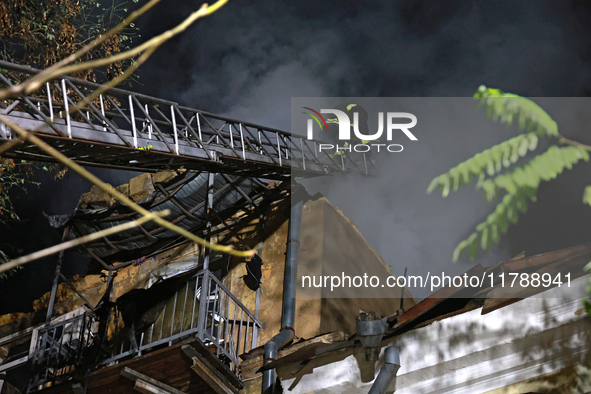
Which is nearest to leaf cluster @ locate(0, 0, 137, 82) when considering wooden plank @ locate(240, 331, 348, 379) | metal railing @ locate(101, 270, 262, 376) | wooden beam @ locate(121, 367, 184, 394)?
metal railing @ locate(101, 270, 262, 376)

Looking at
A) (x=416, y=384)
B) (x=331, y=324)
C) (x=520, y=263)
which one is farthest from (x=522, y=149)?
(x=331, y=324)

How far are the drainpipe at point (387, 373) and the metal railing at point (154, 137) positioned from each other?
480 centimetres

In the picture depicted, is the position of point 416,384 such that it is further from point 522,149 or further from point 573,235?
point 522,149

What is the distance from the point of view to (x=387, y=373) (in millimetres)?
6531

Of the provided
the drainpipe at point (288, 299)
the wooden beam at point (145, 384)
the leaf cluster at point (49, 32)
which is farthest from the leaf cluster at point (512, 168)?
the leaf cluster at point (49, 32)

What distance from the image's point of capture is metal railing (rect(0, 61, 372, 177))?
27.6 feet

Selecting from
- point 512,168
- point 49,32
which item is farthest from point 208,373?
point 512,168

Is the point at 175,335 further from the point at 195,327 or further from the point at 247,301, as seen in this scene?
the point at 247,301

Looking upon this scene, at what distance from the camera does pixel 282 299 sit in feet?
37.4

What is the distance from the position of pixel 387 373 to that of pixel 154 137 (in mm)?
5719

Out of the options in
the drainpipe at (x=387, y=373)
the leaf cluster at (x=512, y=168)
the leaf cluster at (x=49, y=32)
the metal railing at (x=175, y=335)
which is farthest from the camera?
the leaf cluster at (x=49, y=32)

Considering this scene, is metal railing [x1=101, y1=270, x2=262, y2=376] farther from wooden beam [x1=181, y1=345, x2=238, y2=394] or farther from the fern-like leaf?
the fern-like leaf

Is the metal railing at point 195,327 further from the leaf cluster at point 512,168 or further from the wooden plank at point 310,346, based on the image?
the leaf cluster at point 512,168

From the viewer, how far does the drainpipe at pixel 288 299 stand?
8891mm
